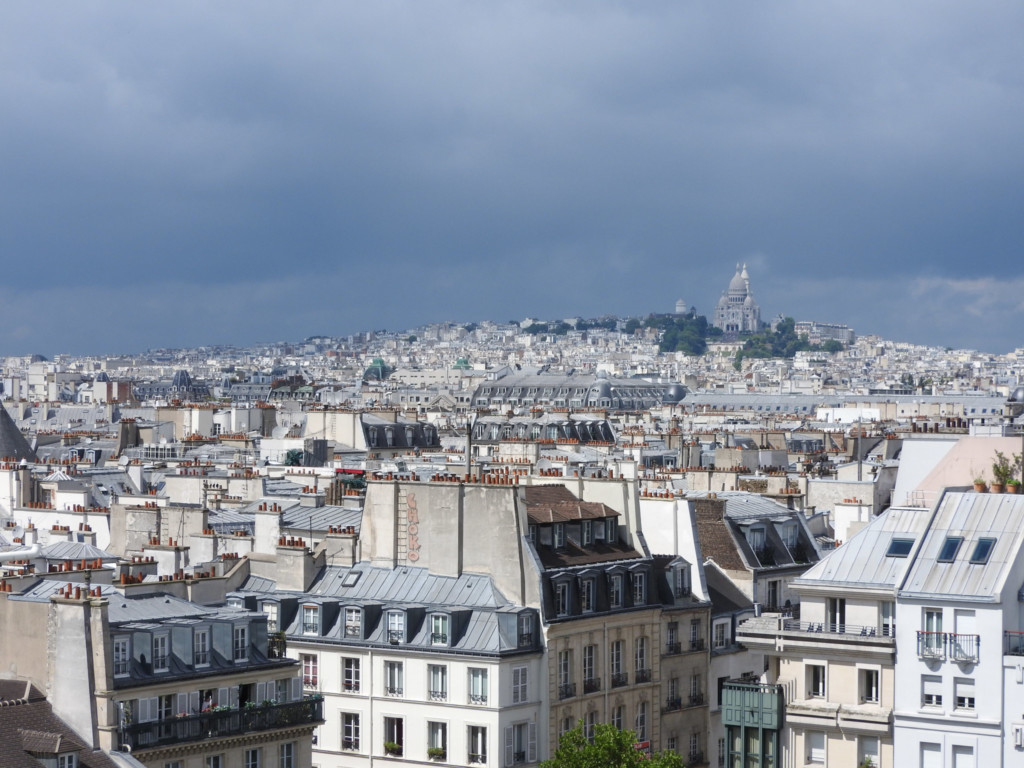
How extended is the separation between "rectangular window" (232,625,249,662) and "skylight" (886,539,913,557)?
8.63 meters

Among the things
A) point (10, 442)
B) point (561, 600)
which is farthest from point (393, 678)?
point (10, 442)

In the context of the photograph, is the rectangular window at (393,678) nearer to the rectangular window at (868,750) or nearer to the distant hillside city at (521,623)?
the distant hillside city at (521,623)

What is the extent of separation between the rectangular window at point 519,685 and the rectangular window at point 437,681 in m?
1.04

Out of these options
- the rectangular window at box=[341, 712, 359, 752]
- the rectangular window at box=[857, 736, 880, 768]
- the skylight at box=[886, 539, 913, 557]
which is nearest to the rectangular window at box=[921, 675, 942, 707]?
the rectangular window at box=[857, 736, 880, 768]

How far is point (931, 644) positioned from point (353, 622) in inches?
384

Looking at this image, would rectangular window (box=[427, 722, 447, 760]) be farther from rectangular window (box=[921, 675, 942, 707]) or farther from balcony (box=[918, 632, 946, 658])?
balcony (box=[918, 632, 946, 658])

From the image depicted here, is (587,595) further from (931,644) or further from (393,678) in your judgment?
(931,644)

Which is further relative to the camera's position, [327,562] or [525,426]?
[525,426]

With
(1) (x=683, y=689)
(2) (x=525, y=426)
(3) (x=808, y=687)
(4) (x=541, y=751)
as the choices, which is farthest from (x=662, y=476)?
(2) (x=525, y=426)

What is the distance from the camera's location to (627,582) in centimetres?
3294

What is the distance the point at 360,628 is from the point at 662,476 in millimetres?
15787

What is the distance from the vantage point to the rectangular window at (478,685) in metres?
30.2

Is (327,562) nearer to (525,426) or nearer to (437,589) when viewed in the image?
(437,589)

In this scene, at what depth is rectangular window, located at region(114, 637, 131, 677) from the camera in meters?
25.0
